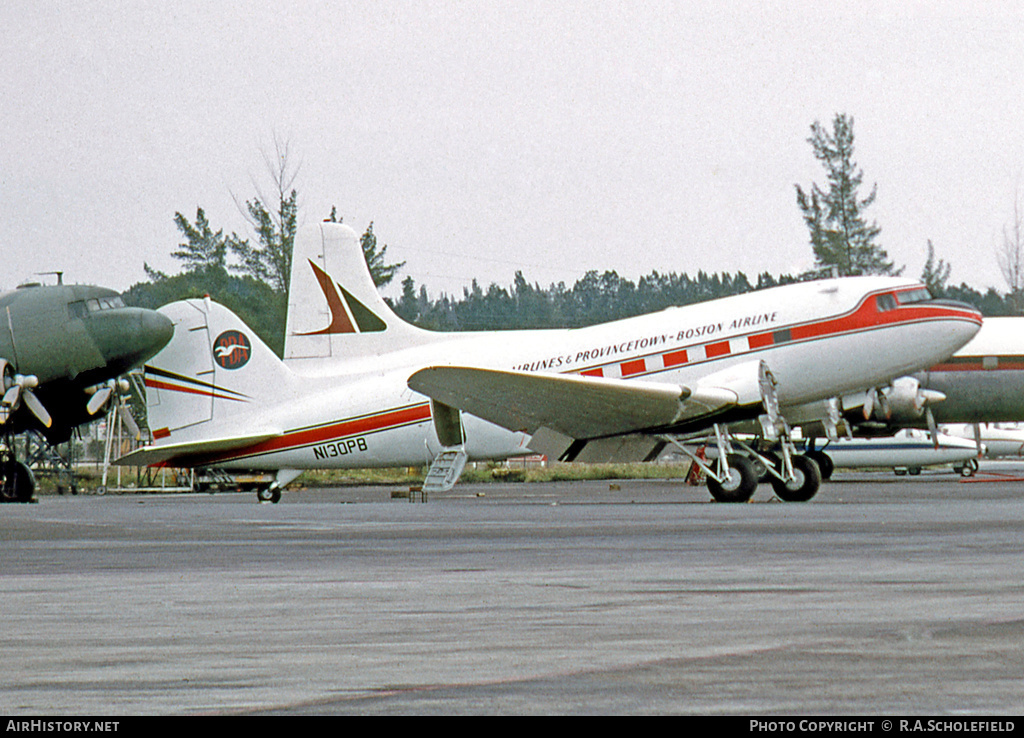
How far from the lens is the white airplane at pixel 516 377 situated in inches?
1073

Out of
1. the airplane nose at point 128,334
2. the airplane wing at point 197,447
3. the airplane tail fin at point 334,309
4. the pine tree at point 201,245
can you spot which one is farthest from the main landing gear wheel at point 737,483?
the pine tree at point 201,245

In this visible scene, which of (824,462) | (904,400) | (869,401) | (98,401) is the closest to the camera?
(98,401)

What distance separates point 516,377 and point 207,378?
9.58 metres

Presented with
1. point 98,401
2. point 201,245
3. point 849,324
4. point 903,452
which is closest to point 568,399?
point 849,324

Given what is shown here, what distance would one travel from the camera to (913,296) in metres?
28.0

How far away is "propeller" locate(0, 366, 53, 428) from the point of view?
107ft

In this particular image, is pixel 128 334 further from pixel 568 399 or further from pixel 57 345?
pixel 568 399

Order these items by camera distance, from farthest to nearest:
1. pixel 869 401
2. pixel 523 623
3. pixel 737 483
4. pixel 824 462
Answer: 1. pixel 824 462
2. pixel 869 401
3. pixel 737 483
4. pixel 523 623

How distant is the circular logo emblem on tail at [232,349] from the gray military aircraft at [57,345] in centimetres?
147

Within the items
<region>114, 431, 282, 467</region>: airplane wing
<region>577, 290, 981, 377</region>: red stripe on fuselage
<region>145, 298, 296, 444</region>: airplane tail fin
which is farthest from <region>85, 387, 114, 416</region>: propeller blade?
<region>577, 290, 981, 377</region>: red stripe on fuselage

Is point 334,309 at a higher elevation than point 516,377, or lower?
higher

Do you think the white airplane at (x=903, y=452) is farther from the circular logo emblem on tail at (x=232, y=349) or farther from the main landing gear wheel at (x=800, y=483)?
the circular logo emblem on tail at (x=232, y=349)

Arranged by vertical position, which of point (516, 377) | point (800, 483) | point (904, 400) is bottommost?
point (800, 483)
